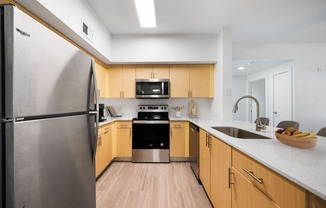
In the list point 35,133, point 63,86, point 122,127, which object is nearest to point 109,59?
point 122,127

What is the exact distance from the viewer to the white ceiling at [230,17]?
87.3 inches

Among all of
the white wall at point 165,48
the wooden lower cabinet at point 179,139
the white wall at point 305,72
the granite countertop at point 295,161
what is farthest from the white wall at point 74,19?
the white wall at point 305,72

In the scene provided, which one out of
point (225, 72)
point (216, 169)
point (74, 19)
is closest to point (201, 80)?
point (225, 72)

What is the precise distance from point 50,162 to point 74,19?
177 cm

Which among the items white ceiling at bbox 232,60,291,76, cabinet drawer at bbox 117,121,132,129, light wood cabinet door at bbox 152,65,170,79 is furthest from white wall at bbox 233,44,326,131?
cabinet drawer at bbox 117,121,132,129

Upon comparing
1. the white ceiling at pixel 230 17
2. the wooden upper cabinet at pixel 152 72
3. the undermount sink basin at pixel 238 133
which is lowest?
the undermount sink basin at pixel 238 133

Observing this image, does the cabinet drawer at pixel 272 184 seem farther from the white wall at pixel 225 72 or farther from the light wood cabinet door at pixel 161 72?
the light wood cabinet door at pixel 161 72

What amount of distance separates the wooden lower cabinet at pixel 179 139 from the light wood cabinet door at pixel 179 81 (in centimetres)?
66

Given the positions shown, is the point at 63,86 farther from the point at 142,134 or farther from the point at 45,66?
the point at 142,134

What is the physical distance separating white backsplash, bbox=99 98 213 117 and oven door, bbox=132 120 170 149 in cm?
65

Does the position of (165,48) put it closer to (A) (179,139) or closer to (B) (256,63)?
(A) (179,139)

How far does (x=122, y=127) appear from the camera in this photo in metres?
3.14

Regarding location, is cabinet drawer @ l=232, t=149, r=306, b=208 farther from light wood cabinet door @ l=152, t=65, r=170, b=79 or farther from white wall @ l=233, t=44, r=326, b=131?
white wall @ l=233, t=44, r=326, b=131

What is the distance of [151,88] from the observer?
3275 millimetres
